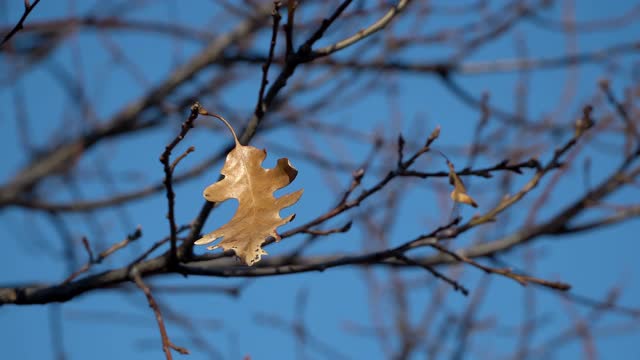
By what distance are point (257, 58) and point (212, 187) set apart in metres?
1.63

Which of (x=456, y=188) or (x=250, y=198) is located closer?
(x=250, y=198)

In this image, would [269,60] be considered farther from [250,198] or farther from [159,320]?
[159,320]

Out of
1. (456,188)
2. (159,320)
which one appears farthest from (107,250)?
(456,188)

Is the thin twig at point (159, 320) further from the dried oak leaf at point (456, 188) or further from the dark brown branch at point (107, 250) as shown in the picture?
the dried oak leaf at point (456, 188)

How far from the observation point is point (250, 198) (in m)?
1.11

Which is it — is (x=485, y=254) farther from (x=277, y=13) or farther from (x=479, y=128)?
(x=277, y=13)

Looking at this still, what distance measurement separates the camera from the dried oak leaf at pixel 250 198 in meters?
1.04

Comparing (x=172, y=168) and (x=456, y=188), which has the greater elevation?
(x=456, y=188)

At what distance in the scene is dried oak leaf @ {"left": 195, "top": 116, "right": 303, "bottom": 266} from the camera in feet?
3.43

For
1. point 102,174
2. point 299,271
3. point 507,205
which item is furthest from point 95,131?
point 507,205

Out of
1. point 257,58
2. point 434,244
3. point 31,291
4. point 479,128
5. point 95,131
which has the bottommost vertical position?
point 31,291

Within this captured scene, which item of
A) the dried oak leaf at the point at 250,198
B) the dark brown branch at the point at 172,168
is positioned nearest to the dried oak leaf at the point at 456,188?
the dried oak leaf at the point at 250,198

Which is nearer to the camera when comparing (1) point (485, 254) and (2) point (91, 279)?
(2) point (91, 279)

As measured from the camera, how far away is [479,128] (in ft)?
6.09
